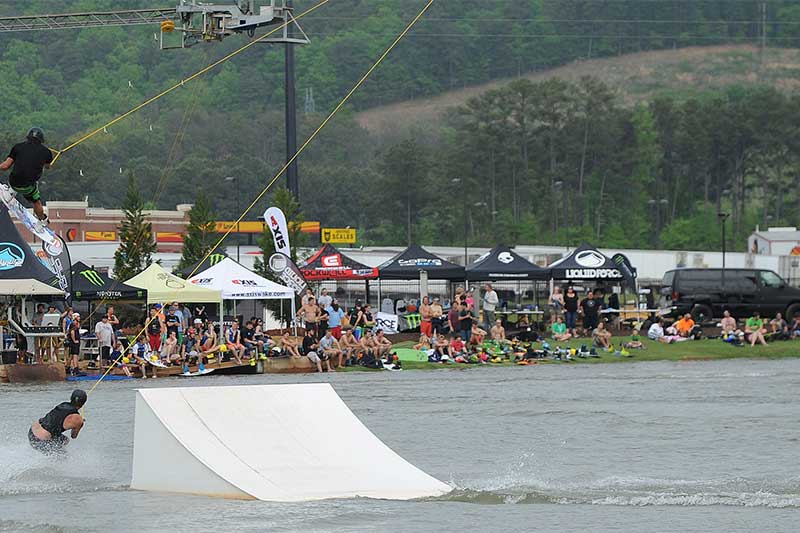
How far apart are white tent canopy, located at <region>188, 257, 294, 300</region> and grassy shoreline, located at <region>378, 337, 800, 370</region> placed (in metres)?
3.49

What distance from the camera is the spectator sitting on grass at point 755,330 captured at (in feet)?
114

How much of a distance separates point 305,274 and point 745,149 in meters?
87.2

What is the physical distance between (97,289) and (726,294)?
56.8 ft

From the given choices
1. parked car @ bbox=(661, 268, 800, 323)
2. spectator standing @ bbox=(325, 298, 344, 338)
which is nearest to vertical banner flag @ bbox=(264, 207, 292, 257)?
spectator standing @ bbox=(325, 298, 344, 338)

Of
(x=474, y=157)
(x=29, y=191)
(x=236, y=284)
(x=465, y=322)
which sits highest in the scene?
(x=474, y=157)

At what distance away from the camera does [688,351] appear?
110 feet

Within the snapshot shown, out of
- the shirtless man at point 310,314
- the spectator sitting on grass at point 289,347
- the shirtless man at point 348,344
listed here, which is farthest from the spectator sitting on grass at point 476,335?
the spectator sitting on grass at point 289,347

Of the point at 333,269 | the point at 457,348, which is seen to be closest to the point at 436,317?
the point at 457,348

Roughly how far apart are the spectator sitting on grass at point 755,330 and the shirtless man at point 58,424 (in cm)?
2287

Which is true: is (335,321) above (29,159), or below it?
below

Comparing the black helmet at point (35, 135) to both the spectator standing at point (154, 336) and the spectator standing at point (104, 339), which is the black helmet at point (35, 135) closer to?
the spectator standing at point (104, 339)

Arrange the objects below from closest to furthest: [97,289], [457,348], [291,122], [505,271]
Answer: [97,289]
[457,348]
[505,271]
[291,122]

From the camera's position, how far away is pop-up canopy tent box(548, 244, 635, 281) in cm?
3772

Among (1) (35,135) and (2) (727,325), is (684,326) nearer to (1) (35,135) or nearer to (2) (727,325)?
(2) (727,325)
